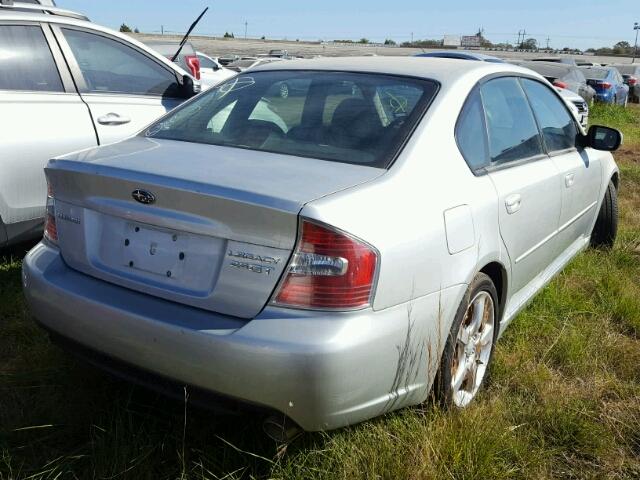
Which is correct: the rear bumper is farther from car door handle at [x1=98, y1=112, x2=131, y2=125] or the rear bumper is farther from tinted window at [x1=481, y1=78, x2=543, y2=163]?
car door handle at [x1=98, y1=112, x2=131, y2=125]

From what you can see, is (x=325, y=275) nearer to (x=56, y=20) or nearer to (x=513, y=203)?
(x=513, y=203)

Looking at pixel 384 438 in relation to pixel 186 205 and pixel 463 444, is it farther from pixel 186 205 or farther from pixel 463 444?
pixel 186 205

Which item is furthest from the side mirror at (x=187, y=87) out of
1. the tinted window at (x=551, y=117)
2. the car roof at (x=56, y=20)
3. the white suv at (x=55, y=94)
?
the tinted window at (x=551, y=117)

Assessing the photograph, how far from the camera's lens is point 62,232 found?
8.20ft

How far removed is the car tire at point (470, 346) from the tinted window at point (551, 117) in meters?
1.23

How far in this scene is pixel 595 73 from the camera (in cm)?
1964

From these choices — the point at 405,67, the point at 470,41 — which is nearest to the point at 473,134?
the point at 405,67

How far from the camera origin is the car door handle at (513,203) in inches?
111

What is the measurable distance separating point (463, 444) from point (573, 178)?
1980 millimetres

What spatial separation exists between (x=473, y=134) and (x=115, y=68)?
2925mm

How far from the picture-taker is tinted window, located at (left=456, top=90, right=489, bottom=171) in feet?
8.84

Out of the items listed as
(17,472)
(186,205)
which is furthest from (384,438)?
(17,472)

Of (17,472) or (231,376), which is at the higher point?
(231,376)

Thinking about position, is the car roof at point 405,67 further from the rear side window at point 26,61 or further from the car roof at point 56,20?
the car roof at point 56,20
